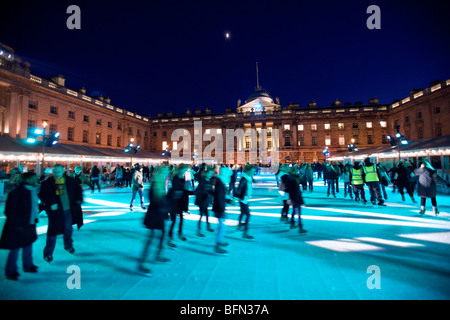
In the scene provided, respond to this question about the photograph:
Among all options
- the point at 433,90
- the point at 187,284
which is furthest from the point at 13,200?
the point at 433,90

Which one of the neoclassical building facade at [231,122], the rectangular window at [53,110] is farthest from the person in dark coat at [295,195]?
the rectangular window at [53,110]

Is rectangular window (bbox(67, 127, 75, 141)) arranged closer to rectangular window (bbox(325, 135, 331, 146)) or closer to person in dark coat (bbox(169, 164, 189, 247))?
person in dark coat (bbox(169, 164, 189, 247))

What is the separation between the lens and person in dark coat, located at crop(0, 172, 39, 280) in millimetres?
3053

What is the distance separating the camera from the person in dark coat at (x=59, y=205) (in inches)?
146

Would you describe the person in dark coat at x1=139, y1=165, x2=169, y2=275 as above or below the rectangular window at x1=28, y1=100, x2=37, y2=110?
below

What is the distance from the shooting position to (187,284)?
9.59 ft

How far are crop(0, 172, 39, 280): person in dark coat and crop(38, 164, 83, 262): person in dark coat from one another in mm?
380

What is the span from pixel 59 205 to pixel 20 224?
753 millimetres

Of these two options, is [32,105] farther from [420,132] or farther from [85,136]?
[420,132]

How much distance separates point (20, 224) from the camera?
3.12 meters

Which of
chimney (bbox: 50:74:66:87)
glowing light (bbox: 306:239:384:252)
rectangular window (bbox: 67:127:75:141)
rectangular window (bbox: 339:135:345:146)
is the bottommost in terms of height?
glowing light (bbox: 306:239:384:252)

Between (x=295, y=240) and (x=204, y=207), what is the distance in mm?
2240

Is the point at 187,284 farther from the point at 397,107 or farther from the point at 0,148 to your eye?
the point at 397,107

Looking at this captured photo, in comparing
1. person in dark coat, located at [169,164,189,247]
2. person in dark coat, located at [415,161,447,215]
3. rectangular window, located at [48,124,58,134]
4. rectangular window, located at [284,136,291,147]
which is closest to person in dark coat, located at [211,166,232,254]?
person in dark coat, located at [169,164,189,247]
